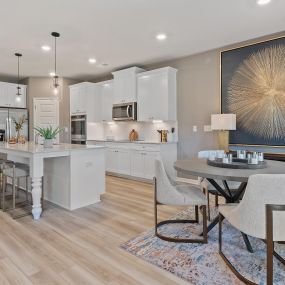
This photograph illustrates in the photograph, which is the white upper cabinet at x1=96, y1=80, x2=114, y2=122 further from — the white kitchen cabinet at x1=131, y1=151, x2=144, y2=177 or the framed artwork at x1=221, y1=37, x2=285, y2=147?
the framed artwork at x1=221, y1=37, x2=285, y2=147

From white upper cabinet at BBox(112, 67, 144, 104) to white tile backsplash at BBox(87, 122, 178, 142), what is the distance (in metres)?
0.72

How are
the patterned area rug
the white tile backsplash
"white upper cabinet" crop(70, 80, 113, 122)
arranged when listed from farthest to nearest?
"white upper cabinet" crop(70, 80, 113, 122) < the white tile backsplash < the patterned area rug

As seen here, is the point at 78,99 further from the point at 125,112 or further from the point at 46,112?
the point at 125,112

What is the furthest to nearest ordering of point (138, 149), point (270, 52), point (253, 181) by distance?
point (138, 149) < point (270, 52) < point (253, 181)

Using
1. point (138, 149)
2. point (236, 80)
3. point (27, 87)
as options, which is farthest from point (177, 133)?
point (27, 87)

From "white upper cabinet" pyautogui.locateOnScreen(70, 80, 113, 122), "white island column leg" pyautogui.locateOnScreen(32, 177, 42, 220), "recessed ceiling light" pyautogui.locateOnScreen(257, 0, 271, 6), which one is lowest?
"white island column leg" pyautogui.locateOnScreen(32, 177, 42, 220)

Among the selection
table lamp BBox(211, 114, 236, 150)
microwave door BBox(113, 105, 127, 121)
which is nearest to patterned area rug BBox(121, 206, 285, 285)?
table lamp BBox(211, 114, 236, 150)

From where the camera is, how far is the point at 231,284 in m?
1.62

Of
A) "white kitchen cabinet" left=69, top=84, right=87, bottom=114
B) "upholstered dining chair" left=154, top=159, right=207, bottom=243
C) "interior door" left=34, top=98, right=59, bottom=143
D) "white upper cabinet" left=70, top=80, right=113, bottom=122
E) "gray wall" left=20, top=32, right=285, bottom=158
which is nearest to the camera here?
"upholstered dining chair" left=154, top=159, right=207, bottom=243

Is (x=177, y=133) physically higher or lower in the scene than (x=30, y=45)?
lower

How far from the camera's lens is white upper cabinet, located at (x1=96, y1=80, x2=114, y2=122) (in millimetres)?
5801

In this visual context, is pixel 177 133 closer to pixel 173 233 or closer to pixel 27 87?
pixel 173 233

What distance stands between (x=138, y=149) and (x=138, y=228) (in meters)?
2.45

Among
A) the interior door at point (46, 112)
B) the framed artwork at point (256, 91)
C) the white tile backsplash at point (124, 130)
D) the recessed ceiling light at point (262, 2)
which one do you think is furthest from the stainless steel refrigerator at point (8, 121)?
the recessed ceiling light at point (262, 2)
